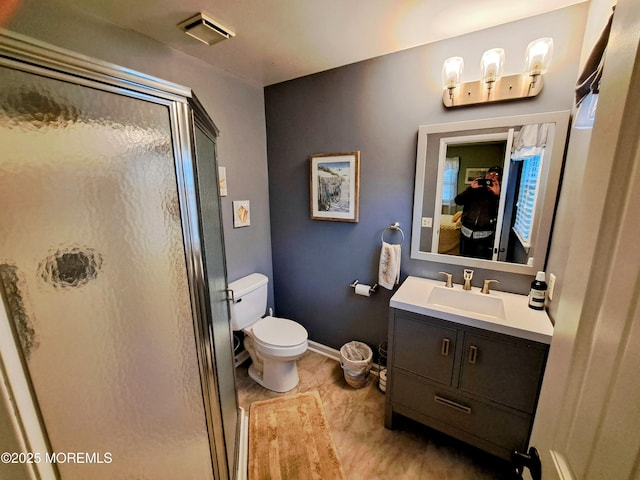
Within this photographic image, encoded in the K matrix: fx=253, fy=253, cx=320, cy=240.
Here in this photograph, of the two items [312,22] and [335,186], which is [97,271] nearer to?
[312,22]

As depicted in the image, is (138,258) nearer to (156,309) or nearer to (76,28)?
(156,309)

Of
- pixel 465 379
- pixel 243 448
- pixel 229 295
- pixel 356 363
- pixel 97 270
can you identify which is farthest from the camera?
pixel 356 363

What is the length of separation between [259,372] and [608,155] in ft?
7.51

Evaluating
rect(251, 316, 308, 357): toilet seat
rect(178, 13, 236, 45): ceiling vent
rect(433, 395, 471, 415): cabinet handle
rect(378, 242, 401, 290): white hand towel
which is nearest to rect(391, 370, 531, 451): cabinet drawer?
rect(433, 395, 471, 415): cabinet handle

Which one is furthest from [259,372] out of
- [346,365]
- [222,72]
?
[222,72]

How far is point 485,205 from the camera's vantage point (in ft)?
5.21

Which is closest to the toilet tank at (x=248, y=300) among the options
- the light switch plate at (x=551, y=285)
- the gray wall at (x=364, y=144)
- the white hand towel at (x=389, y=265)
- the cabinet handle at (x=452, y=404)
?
the gray wall at (x=364, y=144)

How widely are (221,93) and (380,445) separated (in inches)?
103

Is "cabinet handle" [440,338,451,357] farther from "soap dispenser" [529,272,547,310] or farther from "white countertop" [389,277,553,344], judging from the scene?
"soap dispenser" [529,272,547,310]

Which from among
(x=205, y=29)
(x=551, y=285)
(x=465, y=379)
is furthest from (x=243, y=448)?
(x=205, y=29)

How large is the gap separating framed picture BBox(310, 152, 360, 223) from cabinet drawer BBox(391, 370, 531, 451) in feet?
3.91

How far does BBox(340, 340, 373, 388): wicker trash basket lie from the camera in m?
1.94

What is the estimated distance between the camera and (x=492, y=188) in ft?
5.08

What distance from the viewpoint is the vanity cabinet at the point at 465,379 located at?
1.24 m
